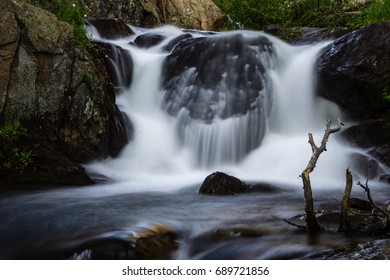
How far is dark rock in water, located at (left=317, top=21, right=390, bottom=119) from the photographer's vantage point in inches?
332

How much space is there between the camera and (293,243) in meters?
3.77

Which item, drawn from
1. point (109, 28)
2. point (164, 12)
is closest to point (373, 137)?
point (109, 28)

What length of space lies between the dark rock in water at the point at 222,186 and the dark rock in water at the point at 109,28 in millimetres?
7380

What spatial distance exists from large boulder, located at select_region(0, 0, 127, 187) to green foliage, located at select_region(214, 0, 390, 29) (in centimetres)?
840

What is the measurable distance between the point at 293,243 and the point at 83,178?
14.3 ft

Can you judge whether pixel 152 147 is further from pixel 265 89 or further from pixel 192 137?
pixel 265 89

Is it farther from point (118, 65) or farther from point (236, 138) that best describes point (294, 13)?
point (236, 138)

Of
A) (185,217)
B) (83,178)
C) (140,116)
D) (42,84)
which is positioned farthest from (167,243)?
(140,116)

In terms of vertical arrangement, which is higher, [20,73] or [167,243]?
[20,73]

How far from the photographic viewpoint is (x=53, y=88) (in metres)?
7.84

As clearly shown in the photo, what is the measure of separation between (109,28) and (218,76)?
435cm

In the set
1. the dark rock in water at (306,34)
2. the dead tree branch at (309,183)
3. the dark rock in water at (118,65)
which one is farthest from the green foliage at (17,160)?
the dark rock in water at (306,34)

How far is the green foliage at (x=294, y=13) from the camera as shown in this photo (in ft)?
45.9

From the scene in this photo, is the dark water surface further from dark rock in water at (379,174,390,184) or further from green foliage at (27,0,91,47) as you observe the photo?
green foliage at (27,0,91,47)
